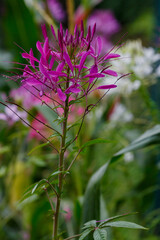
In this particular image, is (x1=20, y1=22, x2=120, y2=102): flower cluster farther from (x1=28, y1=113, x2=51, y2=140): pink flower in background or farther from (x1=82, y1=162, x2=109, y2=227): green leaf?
(x1=28, y1=113, x2=51, y2=140): pink flower in background

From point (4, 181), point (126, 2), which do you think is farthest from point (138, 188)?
point (126, 2)

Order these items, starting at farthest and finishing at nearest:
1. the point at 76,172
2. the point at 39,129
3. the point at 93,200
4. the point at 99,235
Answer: the point at 39,129 → the point at 76,172 → the point at 93,200 → the point at 99,235

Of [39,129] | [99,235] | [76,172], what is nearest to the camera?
[99,235]

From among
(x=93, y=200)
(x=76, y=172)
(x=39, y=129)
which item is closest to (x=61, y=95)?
(x=93, y=200)

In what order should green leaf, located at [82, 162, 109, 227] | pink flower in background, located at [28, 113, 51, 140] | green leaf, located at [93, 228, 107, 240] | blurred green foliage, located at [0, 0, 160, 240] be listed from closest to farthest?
green leaf, located at [93, 228, 107, 240] < green leaf, located at [82, 162, 109, 227] < blurred green foliage, located at [0, 0, 160, 240] < pink flower in background, located at [28, 113, 51, 140]

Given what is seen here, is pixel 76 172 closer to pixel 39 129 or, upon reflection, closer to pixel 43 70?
pixel 39 129

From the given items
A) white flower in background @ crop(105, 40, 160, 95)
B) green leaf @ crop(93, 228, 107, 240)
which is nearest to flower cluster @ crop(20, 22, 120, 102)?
green leaf @ crop(93, 228, 107, 240)

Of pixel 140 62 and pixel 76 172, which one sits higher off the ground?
pixel 140 62

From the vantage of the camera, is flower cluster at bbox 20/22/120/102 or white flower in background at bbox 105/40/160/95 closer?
flower cluster at bbox 20/22/120/102

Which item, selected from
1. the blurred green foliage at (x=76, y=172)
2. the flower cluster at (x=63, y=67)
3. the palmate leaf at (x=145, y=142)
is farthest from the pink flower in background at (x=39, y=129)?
the flower cluster at (x=63, y=67)

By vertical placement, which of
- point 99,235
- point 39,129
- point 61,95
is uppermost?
point 39,129

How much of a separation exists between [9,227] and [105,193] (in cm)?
25

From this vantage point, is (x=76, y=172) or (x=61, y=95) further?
(x=76, y=172)

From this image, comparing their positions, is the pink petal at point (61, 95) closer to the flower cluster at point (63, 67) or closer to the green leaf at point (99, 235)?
the flower cluster at point (63, 67)
